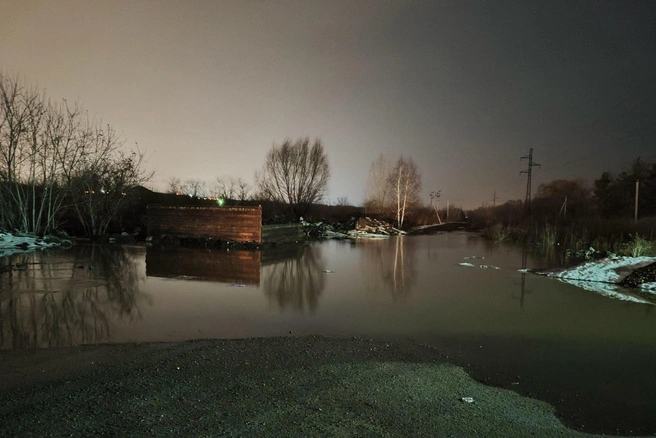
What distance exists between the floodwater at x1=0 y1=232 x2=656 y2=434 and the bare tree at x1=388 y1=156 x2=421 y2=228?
38.5m

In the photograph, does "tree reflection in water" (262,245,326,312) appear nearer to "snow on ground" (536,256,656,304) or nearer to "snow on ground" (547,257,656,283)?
"snow on ground" (536,256,656,304)

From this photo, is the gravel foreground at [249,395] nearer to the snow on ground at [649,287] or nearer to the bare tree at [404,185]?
the snow on ground at [649,287]

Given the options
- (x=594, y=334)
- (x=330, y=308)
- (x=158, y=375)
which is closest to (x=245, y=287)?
Answer: (x=330, y=308)

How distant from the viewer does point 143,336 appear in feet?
20.0

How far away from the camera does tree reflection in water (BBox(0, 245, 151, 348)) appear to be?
19.7 feet

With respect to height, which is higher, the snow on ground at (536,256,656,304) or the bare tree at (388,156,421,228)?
the bare tree at (388,156,421,228)

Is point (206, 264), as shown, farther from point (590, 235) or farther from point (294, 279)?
point (590, 235)

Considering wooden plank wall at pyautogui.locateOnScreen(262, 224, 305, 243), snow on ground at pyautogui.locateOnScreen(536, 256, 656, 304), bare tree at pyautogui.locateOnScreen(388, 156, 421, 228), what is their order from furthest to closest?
bare tree at pyautogui.locateOnScreen(388, 156, 421, 228), wooden plank wall at pyautogui.locateOnScreen(262, 224, 305, 243), snow on ground at pyautogui.locateOnScreen(536, 256, 656, 304)

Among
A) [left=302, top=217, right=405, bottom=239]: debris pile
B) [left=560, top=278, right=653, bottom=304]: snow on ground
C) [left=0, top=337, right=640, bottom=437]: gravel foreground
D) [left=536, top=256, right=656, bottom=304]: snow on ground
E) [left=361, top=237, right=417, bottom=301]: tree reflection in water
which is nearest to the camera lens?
[left=0, top=337, right=640, bottom=437]: gravel foreground

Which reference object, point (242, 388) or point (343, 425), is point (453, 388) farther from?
point (242, 388)

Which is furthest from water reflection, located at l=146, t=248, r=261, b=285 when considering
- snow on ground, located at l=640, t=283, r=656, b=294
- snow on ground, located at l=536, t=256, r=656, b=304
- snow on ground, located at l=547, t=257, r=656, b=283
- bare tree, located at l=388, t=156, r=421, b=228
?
bare tree, located at l=388, t=156, r=421, b=228

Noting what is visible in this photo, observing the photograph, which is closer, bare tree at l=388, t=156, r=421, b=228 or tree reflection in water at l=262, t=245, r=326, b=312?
tree reflection in water at l=262, t=245, r=326, b=312

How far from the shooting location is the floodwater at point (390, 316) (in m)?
5.00

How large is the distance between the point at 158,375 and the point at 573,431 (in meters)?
4.25
